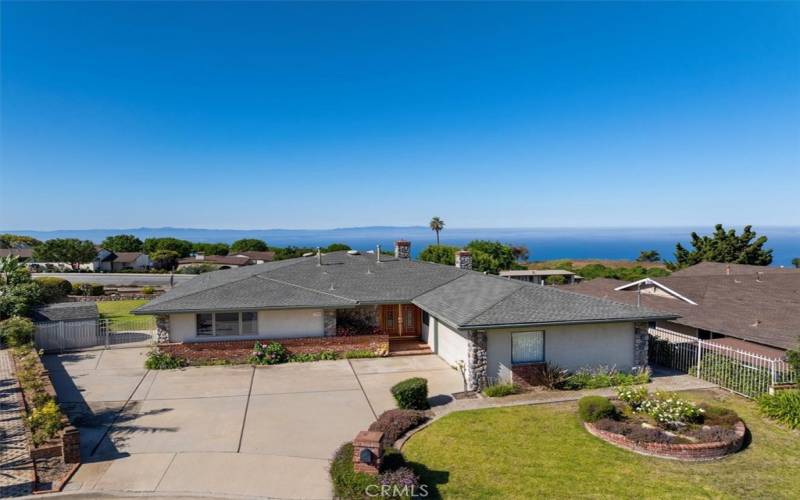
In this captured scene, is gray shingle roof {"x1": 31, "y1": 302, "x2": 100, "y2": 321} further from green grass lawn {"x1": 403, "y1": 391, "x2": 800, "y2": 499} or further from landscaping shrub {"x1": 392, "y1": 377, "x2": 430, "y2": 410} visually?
green grass lawn {"x1": 403, "y1": 391, "x2": 800, "y2": 499}

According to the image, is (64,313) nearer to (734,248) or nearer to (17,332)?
(17,332)

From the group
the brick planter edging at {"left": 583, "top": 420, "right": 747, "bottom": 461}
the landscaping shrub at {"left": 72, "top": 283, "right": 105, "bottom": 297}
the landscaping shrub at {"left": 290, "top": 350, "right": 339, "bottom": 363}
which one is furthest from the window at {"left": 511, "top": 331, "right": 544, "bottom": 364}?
the landscaping shrub at {"left": 72, "top": 283, "right": 105, "bottom": 297}

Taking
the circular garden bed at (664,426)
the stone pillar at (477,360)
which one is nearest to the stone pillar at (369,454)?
the circular garden bed at (664,426)

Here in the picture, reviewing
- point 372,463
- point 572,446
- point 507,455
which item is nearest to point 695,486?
Answer: point 572,446

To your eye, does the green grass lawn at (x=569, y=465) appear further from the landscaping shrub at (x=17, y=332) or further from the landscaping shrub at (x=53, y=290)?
the landscaping shrub at (x=53, y=290)

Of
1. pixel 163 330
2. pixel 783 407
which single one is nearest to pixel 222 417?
pixel 163 330

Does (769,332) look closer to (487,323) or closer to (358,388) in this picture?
(487,323)
